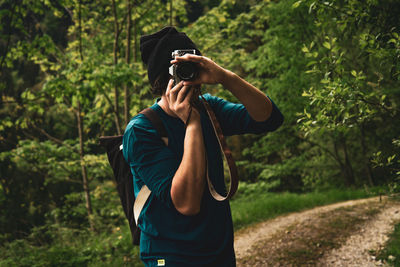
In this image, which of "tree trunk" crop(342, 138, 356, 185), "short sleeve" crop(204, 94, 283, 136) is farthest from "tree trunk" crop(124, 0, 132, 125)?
"tree trunk" crop(342, 138, 356, 185)

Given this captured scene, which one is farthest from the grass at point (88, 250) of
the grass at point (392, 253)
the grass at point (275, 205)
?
the grass at point (392, 253)

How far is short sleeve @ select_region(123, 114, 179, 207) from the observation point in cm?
113

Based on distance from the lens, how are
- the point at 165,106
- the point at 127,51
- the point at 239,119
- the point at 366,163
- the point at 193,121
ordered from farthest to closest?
1. the point at 366,163
2. the point at 127,51
3. the point at 239,119
4. the point at 165,106
5. the point at 193,121

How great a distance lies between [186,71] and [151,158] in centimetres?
40

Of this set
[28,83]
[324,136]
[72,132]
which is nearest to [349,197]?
[324,136]

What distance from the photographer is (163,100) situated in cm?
141

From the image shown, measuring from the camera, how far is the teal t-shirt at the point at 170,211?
3.82 ft

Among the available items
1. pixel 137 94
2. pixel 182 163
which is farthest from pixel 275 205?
pixel 182 163

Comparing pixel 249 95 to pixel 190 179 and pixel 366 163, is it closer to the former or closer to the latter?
pixel 190 179

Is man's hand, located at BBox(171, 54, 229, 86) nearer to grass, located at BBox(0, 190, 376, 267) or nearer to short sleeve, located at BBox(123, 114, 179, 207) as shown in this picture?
short sleeve, located at BBox(123, 114, 179, 207)

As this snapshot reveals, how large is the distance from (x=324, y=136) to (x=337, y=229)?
6.29 metres

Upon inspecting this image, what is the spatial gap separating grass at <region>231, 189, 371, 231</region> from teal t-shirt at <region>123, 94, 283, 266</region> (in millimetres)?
5125

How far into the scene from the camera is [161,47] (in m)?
1.38

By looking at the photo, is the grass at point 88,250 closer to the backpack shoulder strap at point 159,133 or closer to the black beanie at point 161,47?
the backpack shoulder strap at point 159,133
